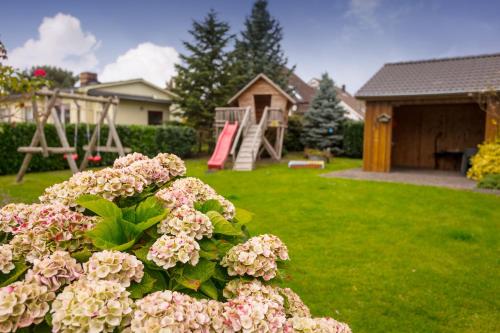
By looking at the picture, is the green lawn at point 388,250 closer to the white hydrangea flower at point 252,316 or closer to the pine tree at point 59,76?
the white hydrangea flower at point 252,316

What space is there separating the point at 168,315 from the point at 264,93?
20.1 m

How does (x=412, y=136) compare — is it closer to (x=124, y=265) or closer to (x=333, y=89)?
(x=333, y=89)

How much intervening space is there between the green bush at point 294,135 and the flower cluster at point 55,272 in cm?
2252

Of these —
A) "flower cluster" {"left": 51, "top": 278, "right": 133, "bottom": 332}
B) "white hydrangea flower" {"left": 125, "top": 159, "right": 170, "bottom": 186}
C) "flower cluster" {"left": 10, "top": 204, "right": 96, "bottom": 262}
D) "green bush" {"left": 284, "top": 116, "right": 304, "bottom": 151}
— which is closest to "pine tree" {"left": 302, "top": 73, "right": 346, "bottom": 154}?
"green bush" {"left": 284, "top": 116, "right": 304, "bottom": 151}

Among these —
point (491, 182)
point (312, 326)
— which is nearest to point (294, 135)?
point (491, 182)

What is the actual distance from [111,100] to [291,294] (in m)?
10.2

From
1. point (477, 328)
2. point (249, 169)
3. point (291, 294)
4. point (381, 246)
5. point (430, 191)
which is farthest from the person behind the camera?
point (249, 169)

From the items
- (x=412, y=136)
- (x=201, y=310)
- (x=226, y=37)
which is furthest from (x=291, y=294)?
(x=226, y=37)

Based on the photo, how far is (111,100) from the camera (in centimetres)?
1123

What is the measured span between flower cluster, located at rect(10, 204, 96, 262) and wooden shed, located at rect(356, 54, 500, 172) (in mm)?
12666

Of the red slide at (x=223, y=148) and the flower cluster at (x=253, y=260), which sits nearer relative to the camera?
the flower cluster at (x=253, y=260)

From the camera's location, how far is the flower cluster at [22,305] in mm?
1341

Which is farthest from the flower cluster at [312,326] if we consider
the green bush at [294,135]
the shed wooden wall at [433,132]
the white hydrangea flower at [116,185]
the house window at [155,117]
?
the house window at [155,117]

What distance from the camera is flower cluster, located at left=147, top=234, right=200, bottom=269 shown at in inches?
65.2
